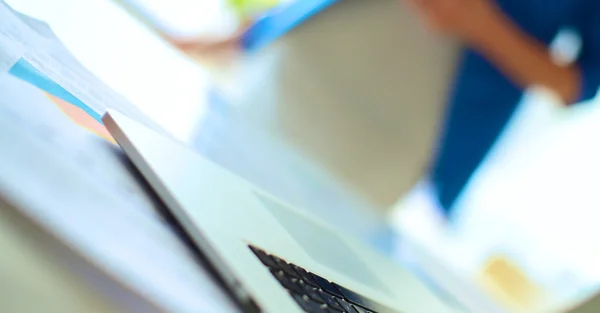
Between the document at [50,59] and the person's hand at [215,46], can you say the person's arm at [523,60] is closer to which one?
the person's hand at [215,46]

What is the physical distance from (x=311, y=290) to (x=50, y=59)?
0.23 m

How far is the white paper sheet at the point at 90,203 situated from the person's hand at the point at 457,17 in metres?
0.52

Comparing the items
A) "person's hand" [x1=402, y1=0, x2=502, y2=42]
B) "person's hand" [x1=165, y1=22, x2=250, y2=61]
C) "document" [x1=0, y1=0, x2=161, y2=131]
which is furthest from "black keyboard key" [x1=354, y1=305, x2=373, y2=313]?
"person's hand" [x1=165, y1=22, x2=250, y2=61]

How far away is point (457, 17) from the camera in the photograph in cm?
71

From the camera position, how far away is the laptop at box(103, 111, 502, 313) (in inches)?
10.4

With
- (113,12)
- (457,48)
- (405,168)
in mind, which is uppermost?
(457,48)

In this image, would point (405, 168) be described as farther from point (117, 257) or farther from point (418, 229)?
point (117, 257)

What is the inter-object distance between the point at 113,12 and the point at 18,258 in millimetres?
439

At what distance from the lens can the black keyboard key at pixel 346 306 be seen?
1.02ft

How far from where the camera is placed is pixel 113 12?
0.59m

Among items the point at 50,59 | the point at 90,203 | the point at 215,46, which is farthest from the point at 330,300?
the point at 215,46

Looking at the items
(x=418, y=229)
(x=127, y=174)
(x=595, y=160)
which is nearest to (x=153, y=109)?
(x=127, y=174)

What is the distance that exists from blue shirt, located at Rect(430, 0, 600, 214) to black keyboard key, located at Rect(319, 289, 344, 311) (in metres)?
0.52

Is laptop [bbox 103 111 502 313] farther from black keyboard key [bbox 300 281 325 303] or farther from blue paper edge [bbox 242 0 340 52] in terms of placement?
blue paper edge [bbox 242 0 340 52]
